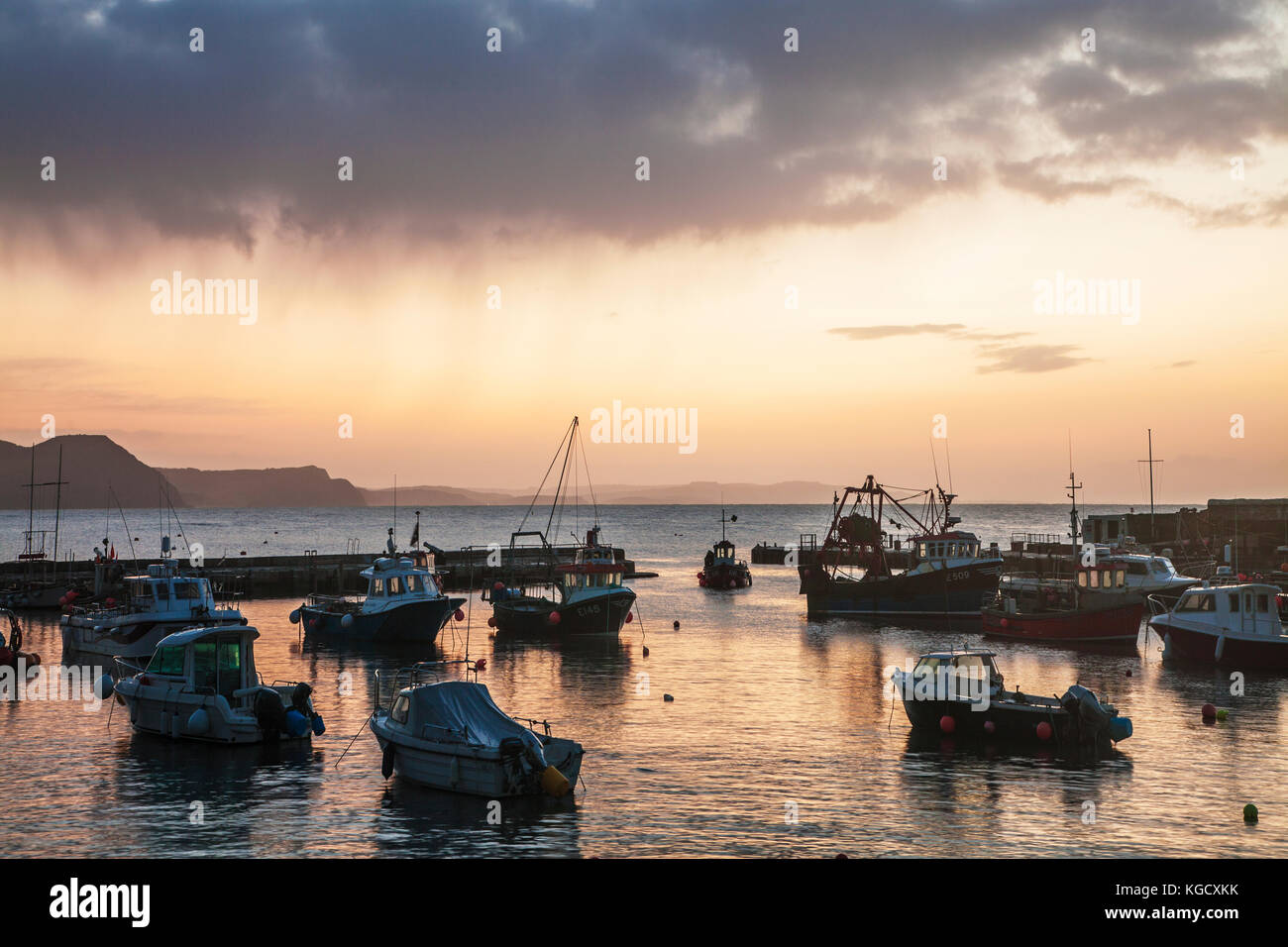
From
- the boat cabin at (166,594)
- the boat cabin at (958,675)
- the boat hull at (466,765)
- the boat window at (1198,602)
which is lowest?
the boat hull at (466,765)

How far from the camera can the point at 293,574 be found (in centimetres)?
9500

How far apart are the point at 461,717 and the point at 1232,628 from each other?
1394 inches

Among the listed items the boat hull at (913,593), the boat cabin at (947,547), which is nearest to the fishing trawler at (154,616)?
the boat hull at (913,593)

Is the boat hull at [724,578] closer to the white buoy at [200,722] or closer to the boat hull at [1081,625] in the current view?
the boat hull at [1081,625]

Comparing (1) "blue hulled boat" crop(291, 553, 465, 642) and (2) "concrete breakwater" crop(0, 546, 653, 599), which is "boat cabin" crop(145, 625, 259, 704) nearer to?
(1) "blue hulled boat" crop(291, 553, 465, 642)

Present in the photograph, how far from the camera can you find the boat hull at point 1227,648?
143 ft

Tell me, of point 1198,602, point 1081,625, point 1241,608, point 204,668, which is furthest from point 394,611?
point 1241,608

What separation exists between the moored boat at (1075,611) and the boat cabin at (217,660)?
134 feet

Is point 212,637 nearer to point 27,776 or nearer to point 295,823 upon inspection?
point 27,776

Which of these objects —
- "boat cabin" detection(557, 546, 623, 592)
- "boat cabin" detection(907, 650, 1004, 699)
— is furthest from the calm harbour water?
"boat cabin" detection(557, 546, 623, 592)
